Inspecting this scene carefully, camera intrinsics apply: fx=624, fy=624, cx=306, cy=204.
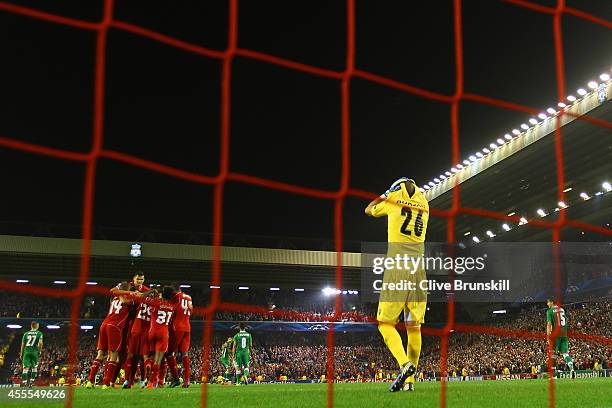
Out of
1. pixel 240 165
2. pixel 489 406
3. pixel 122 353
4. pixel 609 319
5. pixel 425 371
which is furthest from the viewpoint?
pixel 425 371

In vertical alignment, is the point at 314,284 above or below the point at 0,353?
above

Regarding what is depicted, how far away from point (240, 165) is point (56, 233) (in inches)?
538

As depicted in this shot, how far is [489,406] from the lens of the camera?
218 inches

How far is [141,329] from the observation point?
9367 mm

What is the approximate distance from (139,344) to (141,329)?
23 centimetres

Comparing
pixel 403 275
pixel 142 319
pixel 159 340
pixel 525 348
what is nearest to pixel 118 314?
pixel 142 319

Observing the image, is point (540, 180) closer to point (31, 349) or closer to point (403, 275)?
point (31, 349)

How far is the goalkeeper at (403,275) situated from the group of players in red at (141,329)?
11.5 feet

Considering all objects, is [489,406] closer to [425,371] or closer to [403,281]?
[403,281]

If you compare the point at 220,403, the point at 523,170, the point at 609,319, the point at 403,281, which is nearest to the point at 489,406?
the point at 403,281

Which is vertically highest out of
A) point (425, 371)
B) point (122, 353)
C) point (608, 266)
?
point (608, 266)

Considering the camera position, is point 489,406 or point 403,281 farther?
point 403,281

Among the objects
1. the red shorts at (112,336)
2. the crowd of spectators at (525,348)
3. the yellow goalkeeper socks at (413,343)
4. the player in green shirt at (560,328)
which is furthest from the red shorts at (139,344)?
the crowd of spectators at (525,348)

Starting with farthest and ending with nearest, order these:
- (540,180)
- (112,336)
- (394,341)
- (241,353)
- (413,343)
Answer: (540,180) → (241,353) → (112,336) → (413,343) → (394,341)
